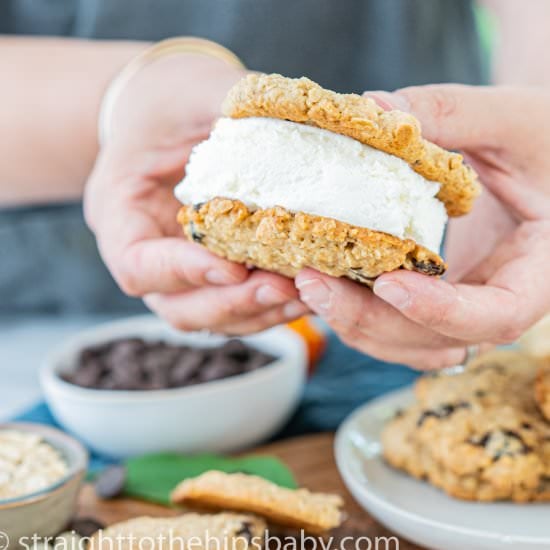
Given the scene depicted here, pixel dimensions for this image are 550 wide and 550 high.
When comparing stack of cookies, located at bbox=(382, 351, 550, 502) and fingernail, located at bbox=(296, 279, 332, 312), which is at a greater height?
fingernail, located at bbox=(296, 279, 332, 312)

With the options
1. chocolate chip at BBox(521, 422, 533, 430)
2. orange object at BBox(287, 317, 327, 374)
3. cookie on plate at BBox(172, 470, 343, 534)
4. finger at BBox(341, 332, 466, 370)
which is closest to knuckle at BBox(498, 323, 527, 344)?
finger at BBox(341, 332, 466, 370)

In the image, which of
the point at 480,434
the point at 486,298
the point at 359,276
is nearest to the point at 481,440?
the point at 480,434

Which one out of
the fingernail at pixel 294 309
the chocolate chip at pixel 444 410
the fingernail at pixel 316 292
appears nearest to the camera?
the fingernail at pixel 316 292

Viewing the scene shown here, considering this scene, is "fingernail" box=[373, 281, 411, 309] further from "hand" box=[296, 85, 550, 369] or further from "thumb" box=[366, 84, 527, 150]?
"thumb" box=[366, 84, 527, 150]

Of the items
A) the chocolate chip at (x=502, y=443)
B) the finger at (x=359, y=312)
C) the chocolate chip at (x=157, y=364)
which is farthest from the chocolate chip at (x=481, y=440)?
the chocolate chip at (x=157, y=364)

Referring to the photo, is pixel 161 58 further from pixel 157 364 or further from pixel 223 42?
pixel 157 364

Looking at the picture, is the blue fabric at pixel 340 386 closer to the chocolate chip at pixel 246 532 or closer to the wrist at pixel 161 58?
the chocolate chip at pixel 246 532
